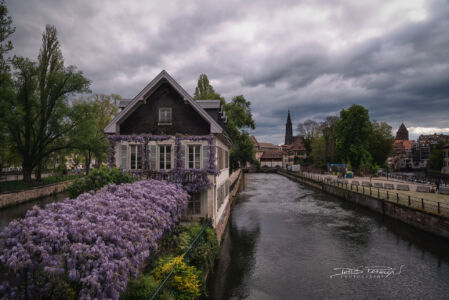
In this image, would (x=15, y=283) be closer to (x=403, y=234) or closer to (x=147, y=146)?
(x=147, y=146)

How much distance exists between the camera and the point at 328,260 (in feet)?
53.4

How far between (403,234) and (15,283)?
24959mm

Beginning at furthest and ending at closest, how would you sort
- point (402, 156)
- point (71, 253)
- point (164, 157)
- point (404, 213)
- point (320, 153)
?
1. point (402, 156)
2. point (320, 153)
3. point (404, 213)
4. point (164, 157)
5. point (71, 253)

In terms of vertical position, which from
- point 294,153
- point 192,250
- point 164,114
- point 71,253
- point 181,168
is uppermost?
point 164,114

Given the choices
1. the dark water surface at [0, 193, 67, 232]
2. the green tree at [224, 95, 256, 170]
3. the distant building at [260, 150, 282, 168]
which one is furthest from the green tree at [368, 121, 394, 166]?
the dark water surface at [0, 193, 67, 232]

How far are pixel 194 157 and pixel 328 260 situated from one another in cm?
1035

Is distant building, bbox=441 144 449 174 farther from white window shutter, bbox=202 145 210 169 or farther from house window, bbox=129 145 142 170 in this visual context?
house window, bbox=129 145 142 170

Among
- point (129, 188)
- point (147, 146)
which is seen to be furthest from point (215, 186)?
point (129, 188)

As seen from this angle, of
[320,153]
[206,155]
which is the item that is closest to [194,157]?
[206,155]

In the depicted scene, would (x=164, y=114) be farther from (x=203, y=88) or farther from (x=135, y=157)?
(x=203, y=88)

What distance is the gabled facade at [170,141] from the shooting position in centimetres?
1709

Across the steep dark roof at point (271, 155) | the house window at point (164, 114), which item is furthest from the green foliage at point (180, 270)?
the steep dark roof at point (271, 155)

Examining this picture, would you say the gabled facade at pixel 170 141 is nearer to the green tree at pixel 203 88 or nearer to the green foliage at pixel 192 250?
the green foliage at pixel 192 250

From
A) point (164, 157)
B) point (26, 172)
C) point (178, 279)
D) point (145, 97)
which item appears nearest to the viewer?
point (178, 279)
